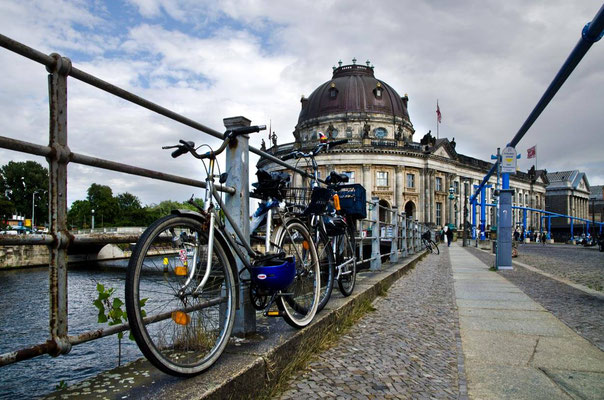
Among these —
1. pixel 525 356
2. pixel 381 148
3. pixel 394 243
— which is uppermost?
pixel 381 148

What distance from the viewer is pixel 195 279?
8.16 ft

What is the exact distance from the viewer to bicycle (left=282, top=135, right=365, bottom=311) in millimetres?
4512

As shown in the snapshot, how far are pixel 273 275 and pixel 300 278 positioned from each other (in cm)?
83

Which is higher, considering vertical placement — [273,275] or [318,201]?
[318,201]

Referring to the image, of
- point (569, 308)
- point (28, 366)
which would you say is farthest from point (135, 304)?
point (569, 308)

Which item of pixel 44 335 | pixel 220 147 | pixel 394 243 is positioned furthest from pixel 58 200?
pixel 394 243

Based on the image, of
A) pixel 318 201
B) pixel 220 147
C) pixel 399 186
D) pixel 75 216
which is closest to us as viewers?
pixel 220 147

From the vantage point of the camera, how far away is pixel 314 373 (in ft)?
10.4

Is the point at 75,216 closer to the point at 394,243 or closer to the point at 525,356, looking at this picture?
the point at 525,356

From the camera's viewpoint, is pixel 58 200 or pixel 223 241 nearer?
pixel 58 200

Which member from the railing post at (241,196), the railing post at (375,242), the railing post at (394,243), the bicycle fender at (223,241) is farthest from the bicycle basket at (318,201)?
the railing post at (394,243)

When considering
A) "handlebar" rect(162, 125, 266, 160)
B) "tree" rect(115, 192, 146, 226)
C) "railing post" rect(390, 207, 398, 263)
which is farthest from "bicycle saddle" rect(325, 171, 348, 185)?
"tree" rect(115, 192, 146, 226)

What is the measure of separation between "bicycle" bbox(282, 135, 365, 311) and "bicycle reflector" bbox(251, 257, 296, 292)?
1189 mm

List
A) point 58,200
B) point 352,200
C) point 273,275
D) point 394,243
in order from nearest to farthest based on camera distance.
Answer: point 58,200, point 273,275, point 352,200, point 394,243
